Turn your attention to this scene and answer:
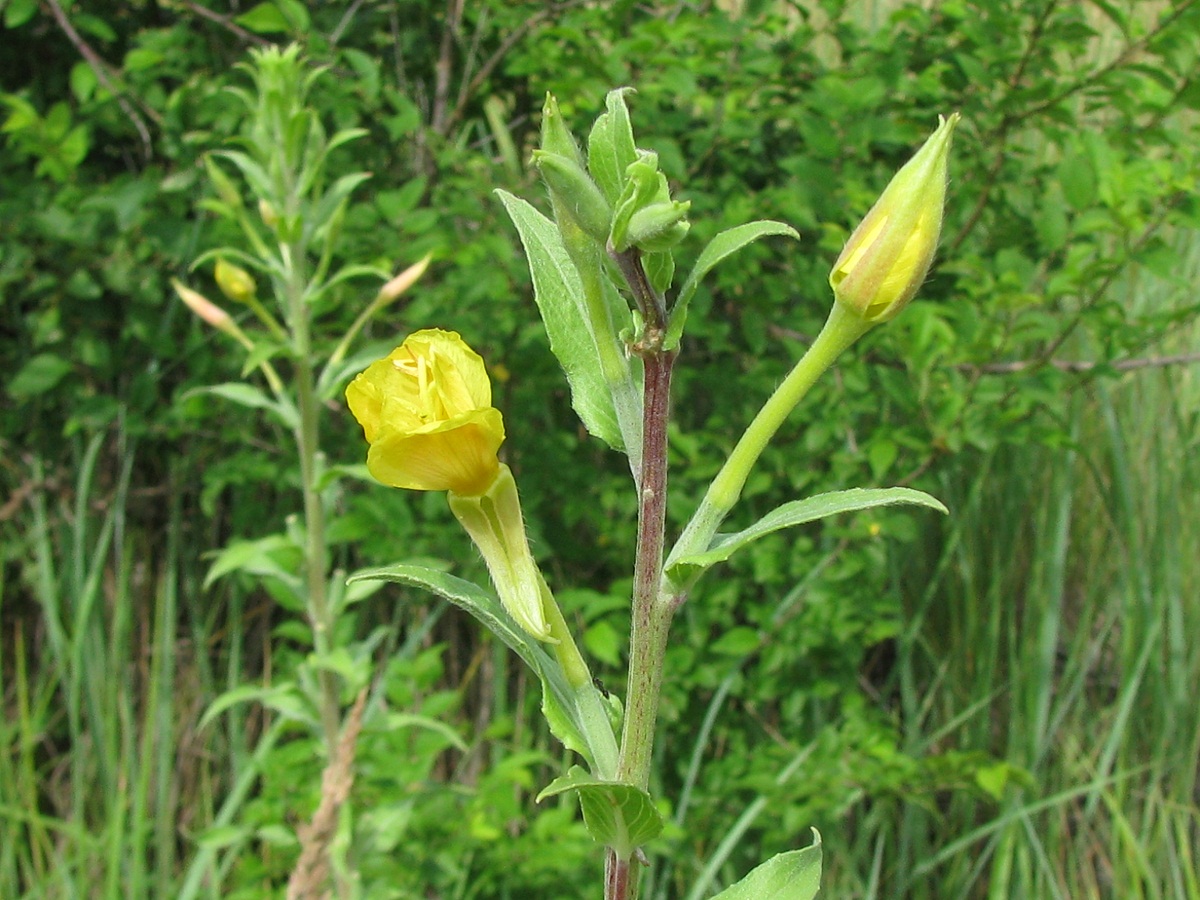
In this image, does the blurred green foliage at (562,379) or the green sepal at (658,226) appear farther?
the blurred green foliage at (562,379)

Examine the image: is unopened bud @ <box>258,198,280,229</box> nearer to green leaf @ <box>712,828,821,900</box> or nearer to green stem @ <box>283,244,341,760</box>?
green stem @ <box>283,244,341,760</box>

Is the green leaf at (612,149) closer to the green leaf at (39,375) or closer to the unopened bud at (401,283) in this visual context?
the unopened bud at (401,283)

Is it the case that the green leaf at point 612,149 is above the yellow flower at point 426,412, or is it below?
above

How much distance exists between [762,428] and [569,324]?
16 cm

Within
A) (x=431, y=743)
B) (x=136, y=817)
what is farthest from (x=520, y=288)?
(x=136, y=817)

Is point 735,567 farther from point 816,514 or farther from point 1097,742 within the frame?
point 816,514

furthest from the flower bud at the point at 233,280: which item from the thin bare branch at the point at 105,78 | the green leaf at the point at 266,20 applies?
the thin bare branch at the point at 105,78

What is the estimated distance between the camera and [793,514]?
63cm

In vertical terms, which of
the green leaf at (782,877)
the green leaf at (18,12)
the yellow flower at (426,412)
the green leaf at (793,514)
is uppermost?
the green leaf at (18,12)

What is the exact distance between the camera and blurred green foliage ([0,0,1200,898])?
2033mm

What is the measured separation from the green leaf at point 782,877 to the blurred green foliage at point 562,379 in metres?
1.13

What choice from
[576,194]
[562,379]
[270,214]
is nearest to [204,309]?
[270,214]

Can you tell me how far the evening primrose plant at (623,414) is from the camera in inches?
24.0

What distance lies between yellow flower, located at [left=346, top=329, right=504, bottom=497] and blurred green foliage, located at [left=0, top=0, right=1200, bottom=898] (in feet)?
3.91
